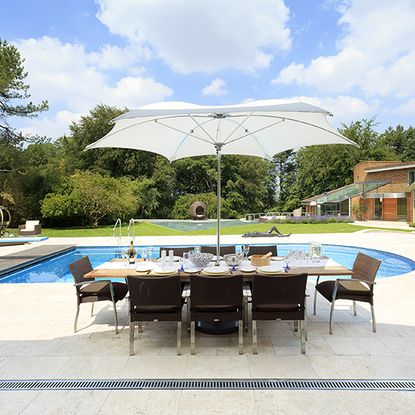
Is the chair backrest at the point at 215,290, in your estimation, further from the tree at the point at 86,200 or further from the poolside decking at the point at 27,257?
the tree at the point at 86,200

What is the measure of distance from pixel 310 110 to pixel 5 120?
21439mm

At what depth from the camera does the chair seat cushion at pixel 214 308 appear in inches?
147

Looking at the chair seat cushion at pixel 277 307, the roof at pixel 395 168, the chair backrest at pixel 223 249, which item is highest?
the roof at pixel 395 168

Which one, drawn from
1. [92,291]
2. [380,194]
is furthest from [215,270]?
[380,194]

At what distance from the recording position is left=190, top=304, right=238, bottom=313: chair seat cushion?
3.75 m

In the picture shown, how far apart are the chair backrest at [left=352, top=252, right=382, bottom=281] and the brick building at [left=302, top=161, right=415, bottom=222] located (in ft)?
76.2

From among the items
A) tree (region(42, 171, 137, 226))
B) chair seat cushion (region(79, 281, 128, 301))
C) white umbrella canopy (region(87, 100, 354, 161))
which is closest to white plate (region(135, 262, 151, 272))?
chair seat cushion (region(79, 281, 128, 301))

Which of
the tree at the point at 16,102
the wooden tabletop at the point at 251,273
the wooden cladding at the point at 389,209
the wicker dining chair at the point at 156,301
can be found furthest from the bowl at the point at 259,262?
the wooden cladding at the point at 389,209

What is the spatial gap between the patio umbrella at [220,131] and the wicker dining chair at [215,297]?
3.02 feet

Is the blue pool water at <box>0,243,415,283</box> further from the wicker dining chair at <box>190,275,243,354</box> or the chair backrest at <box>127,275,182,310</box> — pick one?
the wicker dining chair at <box>190,275,243,354</box>

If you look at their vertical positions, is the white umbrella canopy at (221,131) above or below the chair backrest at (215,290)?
above

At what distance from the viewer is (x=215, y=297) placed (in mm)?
3732

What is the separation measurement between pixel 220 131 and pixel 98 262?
8419 mm
